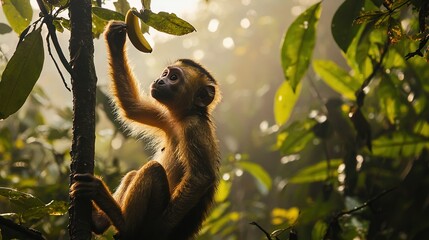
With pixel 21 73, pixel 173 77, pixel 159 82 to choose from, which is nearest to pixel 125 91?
pixel 159 82

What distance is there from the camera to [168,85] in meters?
5.42

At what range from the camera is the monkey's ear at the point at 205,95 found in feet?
18.1

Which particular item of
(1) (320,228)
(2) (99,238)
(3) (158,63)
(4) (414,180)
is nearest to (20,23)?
(2) (99,238)

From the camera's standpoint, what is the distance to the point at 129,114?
538 cm

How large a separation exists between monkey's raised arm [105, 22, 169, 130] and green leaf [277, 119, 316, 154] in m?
1.22

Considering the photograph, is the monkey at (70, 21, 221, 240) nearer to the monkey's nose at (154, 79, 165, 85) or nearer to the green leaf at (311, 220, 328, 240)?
the monkey's nose at (154, 79, 165, 85)

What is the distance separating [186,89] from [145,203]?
1.77m

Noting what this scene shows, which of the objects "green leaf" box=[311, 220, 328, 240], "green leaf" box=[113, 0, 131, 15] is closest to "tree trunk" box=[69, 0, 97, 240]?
"green leaf" box=[113, 0, 131, 15]

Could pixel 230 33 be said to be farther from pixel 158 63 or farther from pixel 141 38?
pixel 141 38

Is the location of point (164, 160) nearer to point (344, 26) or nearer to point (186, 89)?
point (186, 89)

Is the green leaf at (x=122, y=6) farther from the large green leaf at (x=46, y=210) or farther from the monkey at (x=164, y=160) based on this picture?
the large green leaf at (x=46, y=210)

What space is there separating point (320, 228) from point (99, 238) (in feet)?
5.88

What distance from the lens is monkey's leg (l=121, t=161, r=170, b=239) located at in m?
4.01

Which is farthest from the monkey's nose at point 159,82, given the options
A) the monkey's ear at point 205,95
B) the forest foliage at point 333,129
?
the forest foliage at point 333,129
